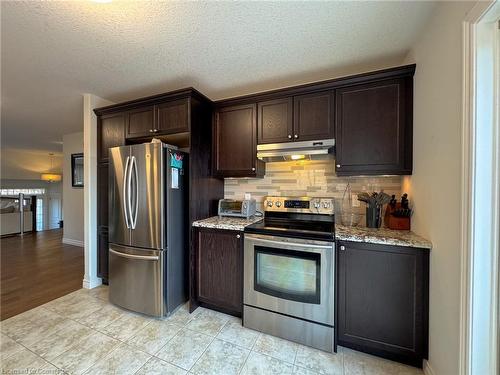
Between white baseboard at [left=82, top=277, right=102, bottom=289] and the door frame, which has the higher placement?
the door frame

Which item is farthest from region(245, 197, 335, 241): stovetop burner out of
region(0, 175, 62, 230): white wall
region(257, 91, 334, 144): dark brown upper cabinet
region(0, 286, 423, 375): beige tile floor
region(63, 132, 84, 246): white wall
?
region(0, 175, 62, 230): white wall

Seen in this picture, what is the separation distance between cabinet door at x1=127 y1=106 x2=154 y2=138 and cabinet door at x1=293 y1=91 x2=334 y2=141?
1.63m

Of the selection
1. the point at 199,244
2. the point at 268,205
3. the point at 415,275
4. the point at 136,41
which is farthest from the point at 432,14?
the point at 199,244

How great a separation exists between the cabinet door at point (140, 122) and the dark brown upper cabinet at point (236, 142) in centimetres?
74

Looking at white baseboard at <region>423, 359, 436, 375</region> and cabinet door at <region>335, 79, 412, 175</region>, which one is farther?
cabinet door at <region>335, 79, 412, 175</region>

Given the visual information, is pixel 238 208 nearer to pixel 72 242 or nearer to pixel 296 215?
pixel 296 215

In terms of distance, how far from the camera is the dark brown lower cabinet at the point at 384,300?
148cm

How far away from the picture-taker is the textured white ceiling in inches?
55.2

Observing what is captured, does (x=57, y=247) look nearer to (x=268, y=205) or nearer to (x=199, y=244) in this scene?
(x=199, y=244)

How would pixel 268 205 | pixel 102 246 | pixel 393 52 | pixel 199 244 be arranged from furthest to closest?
pixel 102 246, pixel 268 205, pixel 199 244, pixel 393 52

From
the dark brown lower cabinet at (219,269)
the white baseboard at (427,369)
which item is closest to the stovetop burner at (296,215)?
the dark brown lower cabinet at (219,269)

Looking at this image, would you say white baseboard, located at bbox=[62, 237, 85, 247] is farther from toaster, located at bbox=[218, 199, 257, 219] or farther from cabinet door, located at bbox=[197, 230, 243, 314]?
toaster, located at bbox=[218, 199, 257, 219]

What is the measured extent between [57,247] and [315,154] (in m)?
5.75

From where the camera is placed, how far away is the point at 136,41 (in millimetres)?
1705
